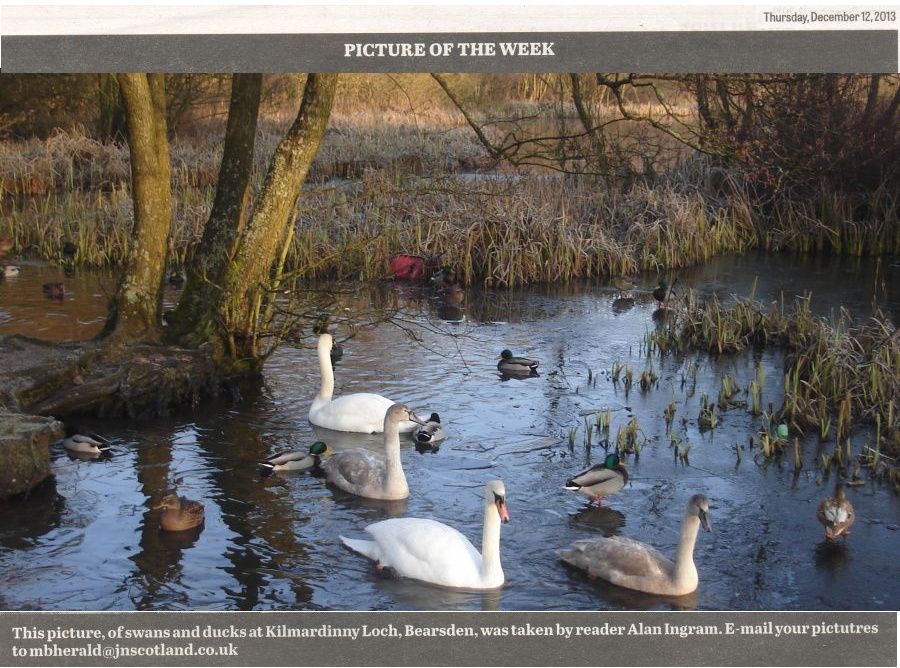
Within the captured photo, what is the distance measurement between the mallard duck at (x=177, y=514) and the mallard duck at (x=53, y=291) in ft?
32.0

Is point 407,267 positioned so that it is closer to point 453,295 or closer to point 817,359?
point 453,295

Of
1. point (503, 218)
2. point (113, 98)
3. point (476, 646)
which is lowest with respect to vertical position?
point (476, 646)

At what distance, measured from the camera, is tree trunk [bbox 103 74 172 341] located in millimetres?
11570

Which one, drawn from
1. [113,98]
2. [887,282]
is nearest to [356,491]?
[887,282]

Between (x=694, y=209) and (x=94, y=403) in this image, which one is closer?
(x=94, y=403)

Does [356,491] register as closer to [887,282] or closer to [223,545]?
[223,545]

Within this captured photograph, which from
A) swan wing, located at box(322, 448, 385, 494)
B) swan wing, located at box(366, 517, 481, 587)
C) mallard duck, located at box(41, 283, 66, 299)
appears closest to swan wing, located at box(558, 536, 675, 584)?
swan wing, located at box(366, 517, 481, 587)

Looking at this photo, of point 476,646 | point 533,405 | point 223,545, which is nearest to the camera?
point 476,646

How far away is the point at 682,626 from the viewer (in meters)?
4.59

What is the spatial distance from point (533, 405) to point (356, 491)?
3260mm

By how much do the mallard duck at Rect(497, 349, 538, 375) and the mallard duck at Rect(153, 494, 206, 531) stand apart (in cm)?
576

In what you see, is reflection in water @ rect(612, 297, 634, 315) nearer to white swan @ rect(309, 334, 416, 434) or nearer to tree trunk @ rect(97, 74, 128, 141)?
white swan @ rect(309, 334, 416, 434)

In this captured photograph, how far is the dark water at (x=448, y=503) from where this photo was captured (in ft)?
25.0

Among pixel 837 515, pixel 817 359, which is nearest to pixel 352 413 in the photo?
pixel 837 515
